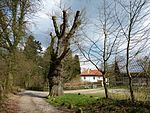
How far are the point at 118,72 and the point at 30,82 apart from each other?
52897mm

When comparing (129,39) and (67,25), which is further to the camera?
(67,25)

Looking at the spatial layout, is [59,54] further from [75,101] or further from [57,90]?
[75,101]

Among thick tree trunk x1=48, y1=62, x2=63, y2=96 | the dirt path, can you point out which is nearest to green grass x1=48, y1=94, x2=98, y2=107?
the dirt path

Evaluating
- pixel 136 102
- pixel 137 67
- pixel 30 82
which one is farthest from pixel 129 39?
pixel 30 82

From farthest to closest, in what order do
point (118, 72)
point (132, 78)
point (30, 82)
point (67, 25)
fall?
point (30, 82), point (67, 25), point (118, 72), point (132, 78)

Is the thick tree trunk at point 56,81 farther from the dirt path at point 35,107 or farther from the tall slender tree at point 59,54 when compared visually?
the dirt path at point 35,107

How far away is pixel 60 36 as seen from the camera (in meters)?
34.9

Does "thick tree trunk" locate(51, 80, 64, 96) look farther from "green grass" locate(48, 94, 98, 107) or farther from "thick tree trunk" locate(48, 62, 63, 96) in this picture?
"green grass" locate(48, 94, 98, 107)

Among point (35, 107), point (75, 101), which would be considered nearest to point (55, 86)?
point (75, 101)

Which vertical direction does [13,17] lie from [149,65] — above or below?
above

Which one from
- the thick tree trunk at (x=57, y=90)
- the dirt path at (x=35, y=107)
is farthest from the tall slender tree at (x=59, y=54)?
the dirt path at (x=35, y=107)

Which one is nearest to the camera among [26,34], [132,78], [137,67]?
[137,67]

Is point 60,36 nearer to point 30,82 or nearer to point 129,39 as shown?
point 129,39

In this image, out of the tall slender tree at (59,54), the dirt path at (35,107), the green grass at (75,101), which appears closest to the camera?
the dirt path at (35,107)
